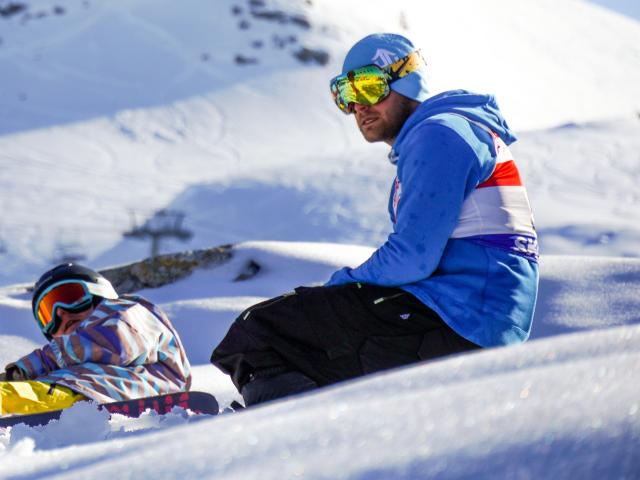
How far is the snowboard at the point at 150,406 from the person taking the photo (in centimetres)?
305

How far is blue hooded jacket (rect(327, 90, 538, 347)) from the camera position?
282cm

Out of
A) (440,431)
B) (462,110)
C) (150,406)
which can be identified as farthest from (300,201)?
(440,431)

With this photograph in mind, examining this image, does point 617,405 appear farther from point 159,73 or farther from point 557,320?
point 159,73

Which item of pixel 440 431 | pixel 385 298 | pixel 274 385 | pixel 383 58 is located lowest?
pixel 274 385

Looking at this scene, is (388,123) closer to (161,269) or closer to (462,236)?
(462,236)

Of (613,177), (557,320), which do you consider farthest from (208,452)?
(613,177)

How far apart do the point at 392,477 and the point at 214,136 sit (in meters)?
32.5

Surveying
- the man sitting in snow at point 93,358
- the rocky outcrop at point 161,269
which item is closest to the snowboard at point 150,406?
the man sitting in snow at point 93,358

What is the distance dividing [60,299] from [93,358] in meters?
0.51

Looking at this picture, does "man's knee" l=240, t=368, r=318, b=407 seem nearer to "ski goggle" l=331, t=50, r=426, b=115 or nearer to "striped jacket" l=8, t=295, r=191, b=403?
"striped jacket" l=8, t=295, r=191, b=403

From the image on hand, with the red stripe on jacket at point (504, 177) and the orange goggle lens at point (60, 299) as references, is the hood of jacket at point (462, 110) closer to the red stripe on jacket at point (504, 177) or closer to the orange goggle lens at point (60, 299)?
the red stripe on jacket at point (504, 177)

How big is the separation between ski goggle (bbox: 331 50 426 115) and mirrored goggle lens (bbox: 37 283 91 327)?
1.29 m

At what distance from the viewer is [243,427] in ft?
4.55

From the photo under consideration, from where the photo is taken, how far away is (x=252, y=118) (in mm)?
35344
